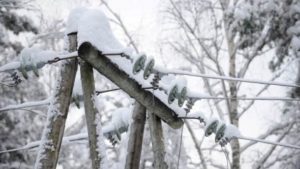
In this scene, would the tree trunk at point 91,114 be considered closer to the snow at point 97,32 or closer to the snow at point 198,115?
the snow at point 97,32

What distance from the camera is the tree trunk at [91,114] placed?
383 centimetres

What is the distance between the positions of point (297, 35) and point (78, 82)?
6027 mm

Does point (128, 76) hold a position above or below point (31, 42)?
below

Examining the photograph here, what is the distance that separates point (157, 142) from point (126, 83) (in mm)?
655

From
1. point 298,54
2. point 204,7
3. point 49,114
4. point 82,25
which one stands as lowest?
point 49,114

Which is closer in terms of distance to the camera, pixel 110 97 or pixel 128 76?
pixel 128 76

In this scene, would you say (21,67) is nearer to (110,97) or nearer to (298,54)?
(298,54)

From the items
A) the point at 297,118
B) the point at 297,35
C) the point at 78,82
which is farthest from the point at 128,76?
the point at 297,118

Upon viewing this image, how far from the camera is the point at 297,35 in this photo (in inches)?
357

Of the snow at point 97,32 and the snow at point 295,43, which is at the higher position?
the snow at point 295,43

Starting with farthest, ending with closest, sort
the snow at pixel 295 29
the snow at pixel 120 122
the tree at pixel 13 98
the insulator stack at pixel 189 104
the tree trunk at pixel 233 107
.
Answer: the tree trunk at pixel 233 107 → the tree at pixel 13 98 → the snow at pixel 295 29 → the snow at pixel 120 122 → the insulator stack at pixel 189 104

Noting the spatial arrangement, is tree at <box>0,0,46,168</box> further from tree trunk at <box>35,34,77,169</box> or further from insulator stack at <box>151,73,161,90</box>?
insulator stack at <box>151,73,161,90</box>

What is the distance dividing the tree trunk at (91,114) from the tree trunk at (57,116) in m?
0.12

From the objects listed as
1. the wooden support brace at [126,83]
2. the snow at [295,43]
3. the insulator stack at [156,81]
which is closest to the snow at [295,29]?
the snow at [295,43]
